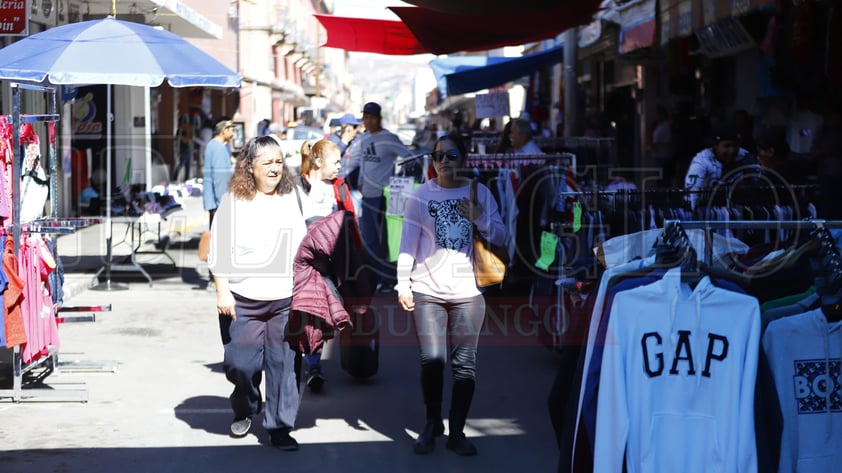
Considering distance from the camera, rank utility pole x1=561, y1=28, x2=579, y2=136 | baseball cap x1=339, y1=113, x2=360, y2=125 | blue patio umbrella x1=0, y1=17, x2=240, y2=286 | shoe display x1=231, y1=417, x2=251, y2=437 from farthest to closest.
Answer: utility pole x1=561, y1=28, x2=579, y2=136, baseball cap x1=339, y1=113, x2=360, y2=125, blue patio umbrella x1=0, y1=17, x2=240, y2=286, shoe display x1=231, y1=417, x2=251, y2=437

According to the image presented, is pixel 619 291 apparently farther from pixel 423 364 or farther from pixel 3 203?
pixel 3 203

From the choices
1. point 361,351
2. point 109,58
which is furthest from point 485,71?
point 361,351

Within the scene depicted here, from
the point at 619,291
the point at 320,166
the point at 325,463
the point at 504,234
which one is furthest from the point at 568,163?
the point at 619,291

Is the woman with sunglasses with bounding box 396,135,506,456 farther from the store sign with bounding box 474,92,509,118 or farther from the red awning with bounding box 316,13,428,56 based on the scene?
the store sign with bounding box 474,92,509,118

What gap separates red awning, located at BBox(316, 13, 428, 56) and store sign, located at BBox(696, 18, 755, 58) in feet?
12.4

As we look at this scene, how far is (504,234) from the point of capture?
21.6 feet

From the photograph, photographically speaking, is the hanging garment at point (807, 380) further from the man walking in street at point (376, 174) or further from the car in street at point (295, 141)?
the car in street at point (295, 141)

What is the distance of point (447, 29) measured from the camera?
40.1 feet

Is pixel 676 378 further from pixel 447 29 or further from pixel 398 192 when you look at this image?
pixel 447 29

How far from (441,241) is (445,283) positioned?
263 millimetres

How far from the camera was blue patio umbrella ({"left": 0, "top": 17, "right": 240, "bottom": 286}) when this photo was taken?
27.7 feet

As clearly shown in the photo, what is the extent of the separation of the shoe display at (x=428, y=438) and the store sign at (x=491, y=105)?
14.1m

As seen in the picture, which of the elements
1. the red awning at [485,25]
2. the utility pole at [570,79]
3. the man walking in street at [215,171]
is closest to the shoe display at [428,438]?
the red awning at [485,25]

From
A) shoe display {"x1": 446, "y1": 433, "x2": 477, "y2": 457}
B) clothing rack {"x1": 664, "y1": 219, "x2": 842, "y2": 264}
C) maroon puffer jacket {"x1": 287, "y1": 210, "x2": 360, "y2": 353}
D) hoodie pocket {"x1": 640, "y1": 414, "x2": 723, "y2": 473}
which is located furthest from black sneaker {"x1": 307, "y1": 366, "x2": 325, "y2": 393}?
hoodie pocket {"x1": 640, "y1": 414, "x2": 723, "y2": 473}
